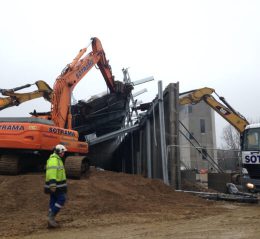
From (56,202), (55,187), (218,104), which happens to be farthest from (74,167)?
(218,104)

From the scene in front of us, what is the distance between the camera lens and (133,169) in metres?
23.7

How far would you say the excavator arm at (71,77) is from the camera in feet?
54.2

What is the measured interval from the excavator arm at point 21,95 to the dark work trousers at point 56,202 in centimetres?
1180

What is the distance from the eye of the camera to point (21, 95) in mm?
20125

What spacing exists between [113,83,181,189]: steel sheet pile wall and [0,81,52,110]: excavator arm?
5031 mm

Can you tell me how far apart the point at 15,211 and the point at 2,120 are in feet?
17.4

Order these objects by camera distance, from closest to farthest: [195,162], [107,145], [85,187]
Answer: [85,187] → [195,162] → [107,145]

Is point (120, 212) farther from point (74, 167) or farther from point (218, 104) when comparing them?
point (218, 104)

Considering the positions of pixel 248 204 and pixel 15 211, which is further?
pixel 248 204

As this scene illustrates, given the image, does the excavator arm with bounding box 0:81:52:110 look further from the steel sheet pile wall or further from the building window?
the building window

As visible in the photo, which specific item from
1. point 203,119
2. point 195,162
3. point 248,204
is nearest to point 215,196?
point 248,204

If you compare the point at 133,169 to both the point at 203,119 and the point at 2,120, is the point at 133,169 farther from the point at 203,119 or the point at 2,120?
the point at 203,119

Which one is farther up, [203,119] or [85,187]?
[203,119]

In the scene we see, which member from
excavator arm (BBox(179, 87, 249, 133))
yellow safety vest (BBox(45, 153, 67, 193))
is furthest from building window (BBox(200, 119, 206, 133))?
yellow safety vest (BBox(45, 153, 67, 193))
